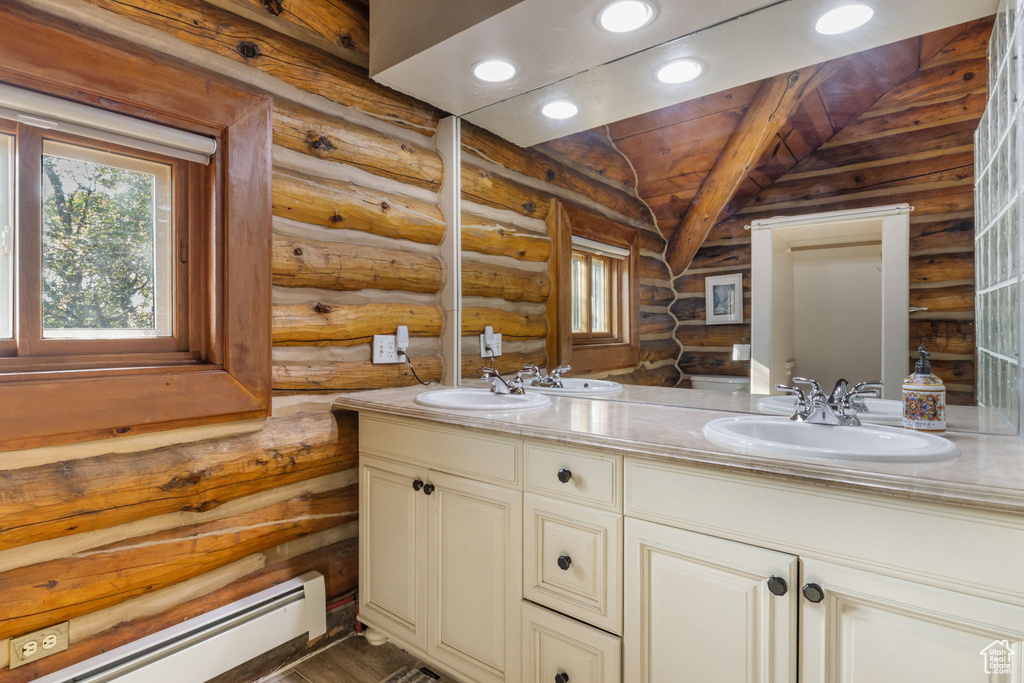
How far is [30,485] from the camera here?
4.35ft

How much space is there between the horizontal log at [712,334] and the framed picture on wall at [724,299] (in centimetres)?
2

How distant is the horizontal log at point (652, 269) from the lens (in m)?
1.69

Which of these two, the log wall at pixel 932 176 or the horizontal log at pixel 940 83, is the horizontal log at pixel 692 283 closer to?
the log wall at pixel 932 176

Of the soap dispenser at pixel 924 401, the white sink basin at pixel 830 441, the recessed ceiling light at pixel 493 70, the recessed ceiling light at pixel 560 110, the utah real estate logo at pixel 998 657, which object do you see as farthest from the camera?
the recessed ceiling light at pixel 560 110

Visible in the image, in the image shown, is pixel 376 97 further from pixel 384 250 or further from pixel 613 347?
pixel 613 347

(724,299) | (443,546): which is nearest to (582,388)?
(724,299)

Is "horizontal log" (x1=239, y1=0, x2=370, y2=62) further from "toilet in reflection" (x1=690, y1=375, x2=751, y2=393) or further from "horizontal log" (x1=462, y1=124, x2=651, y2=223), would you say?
"toilet in reflection" (x1=690, y1=375, x2=751, y2=393)

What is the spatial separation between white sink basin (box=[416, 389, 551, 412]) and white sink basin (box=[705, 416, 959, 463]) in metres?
0.61

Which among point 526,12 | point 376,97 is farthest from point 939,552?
point 376,97

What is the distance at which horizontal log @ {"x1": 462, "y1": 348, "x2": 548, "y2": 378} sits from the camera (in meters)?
2.12

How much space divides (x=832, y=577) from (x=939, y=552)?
7.1 inches

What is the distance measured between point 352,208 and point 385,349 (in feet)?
1.88

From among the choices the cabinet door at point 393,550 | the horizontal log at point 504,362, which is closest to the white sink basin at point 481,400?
the horizontal log at point 504,362

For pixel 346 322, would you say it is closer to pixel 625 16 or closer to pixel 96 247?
pixel 96 247
